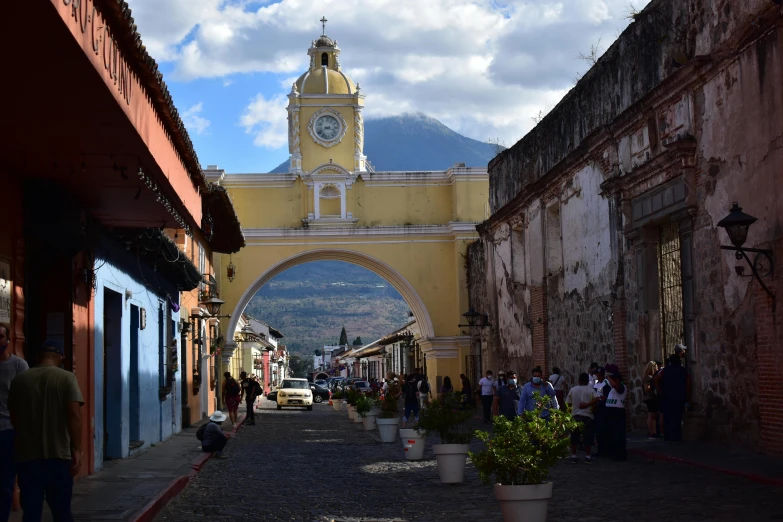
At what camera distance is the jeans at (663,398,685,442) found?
1455cm

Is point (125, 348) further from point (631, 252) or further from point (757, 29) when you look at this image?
point (757, 29)

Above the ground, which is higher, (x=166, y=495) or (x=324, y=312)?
(x=324, y=312)

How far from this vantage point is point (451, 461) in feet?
38.1

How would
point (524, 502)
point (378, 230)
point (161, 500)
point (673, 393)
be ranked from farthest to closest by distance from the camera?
point (378, 230) → point (673, 393) → point (161, 500) → point (524, 502)

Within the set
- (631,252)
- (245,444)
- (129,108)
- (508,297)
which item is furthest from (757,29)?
(508,297)

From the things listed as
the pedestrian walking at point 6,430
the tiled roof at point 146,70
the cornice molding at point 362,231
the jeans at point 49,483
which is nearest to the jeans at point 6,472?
the pedestrian walking at point 6,430

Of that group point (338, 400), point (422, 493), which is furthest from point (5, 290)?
point (338, 400)

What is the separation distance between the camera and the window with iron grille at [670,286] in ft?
51.6

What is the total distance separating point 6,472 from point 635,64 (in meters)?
12.4

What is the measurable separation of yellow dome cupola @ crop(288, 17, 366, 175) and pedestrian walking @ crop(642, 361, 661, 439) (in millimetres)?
23690

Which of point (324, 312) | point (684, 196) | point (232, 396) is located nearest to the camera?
point (684, 196)

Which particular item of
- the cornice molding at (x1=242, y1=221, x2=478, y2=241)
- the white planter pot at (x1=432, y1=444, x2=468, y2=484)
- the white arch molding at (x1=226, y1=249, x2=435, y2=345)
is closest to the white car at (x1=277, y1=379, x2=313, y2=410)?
the white arch molding at (x1=226, y1=249, x2=435, y2=345)

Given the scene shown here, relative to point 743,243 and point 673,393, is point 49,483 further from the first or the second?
point 673,393

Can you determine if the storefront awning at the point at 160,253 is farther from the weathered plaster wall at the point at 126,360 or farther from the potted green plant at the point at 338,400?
the potted green plant at the point at 338,400
